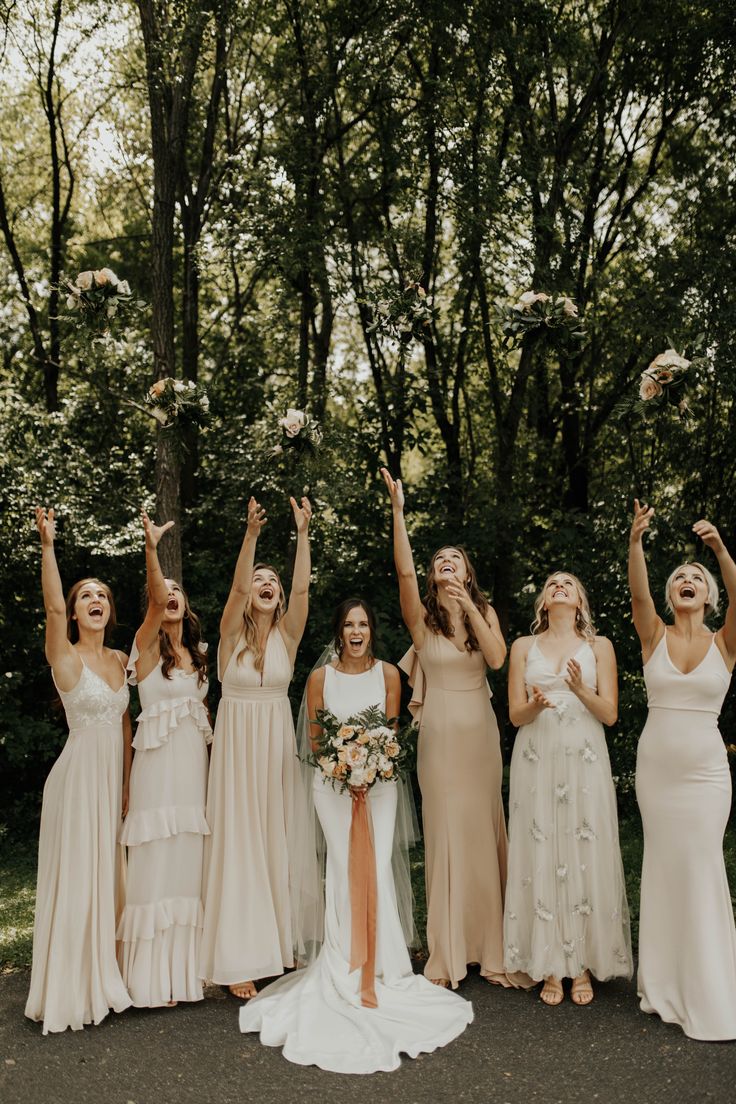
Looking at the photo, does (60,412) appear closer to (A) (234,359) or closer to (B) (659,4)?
(A) (234,359)

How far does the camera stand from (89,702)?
18.7 ft

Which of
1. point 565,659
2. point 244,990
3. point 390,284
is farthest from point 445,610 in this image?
point 390,284

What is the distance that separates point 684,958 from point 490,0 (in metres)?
9.92

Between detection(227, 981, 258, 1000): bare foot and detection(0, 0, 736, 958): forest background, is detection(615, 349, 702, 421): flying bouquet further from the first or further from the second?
detection(0, 0, 736, 958): forest background

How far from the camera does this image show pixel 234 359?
14.1 metres

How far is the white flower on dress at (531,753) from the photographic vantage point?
590cm

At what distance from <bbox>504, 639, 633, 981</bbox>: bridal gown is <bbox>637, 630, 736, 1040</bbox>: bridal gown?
0.72ft

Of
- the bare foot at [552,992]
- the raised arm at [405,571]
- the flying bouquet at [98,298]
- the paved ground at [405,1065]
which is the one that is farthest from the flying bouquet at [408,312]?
the paved ground at [405,1065]

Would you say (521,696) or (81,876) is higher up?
(521,696)

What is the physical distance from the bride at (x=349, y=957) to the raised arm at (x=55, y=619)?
148 centimetres

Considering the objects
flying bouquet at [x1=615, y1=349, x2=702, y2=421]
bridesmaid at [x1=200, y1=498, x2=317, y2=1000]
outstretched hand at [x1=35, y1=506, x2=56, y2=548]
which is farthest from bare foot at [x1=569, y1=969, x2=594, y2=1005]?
outstretched hand at [x1=35, y1=506, x2=56, y2=548]

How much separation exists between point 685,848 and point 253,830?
Result: 2487mm

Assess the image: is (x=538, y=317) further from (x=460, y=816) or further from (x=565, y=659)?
(x=460, y=816)

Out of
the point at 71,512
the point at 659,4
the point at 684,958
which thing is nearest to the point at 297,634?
the point at 684,958
